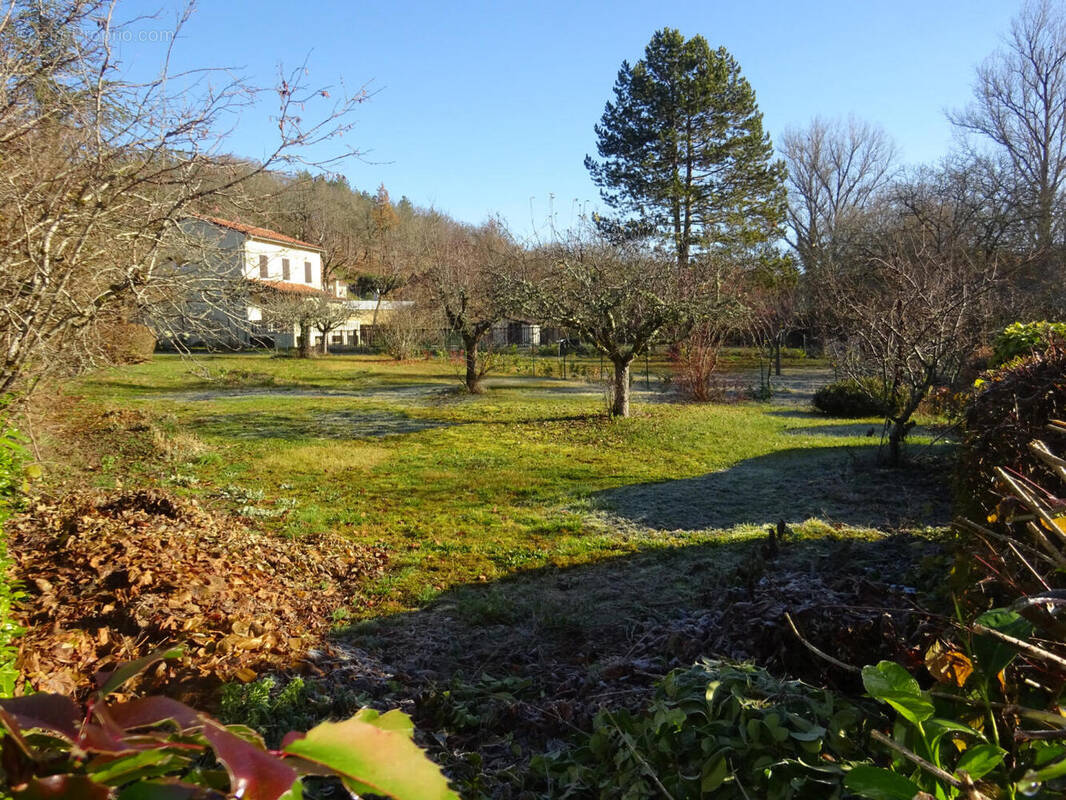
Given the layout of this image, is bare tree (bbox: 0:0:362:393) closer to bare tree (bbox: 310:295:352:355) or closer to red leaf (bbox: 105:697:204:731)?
red leaf (bbox: 105:697:204:731)

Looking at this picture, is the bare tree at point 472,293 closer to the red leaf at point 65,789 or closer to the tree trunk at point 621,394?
the tree trunk at point 621,394

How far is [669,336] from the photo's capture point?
47.9 feet

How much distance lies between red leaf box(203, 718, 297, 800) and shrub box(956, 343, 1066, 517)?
11.0 ft

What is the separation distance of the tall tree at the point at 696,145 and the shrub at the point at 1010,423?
Answer: 2554cm

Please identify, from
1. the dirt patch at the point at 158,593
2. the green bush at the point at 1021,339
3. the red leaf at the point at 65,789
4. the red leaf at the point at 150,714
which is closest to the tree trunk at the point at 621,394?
the green bush at the point at 1021,339

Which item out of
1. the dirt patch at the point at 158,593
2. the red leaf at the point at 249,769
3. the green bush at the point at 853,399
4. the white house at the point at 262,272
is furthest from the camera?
the green bush at the point at 853,399

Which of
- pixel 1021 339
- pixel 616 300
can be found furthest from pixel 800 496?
pixel 616 300

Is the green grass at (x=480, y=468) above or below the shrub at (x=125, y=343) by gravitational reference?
below

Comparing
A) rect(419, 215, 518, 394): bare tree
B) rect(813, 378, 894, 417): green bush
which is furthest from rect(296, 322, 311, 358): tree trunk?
rect(813, 378, 894, 417): green bush

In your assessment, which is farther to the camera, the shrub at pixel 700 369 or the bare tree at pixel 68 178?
the shrub at pixel 700 369

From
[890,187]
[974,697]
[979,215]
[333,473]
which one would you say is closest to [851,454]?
[333,473]

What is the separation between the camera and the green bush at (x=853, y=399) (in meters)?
14.9

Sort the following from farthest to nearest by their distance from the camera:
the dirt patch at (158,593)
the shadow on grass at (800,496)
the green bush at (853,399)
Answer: the green bush at (853,399)
the shadow on grass at (800,496)
the dirt patch at (158,593)

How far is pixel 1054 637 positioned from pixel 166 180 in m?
5.23
